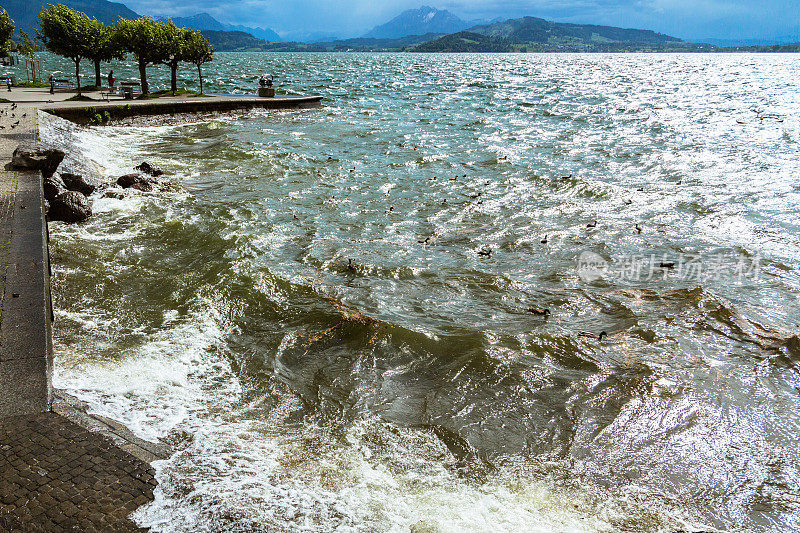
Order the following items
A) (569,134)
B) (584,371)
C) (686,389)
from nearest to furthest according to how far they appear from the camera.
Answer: (686,389), (584,371), (569,134)

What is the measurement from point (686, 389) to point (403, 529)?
4.39m

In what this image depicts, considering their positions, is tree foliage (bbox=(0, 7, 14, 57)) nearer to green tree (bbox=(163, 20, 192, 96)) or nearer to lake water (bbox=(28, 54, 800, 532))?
green tree (bbox=(163, 20, 192, 96))

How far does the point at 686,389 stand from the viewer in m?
6.79

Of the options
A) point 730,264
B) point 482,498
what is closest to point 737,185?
point 730,264

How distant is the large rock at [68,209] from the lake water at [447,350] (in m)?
0.52

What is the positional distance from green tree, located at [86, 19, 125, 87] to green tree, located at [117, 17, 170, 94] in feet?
1.43

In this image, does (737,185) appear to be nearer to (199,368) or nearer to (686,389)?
(686,389)

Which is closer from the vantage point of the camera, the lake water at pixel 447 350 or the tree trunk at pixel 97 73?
the lake water at pixel 447 350

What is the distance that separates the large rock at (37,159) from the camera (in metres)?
14.5

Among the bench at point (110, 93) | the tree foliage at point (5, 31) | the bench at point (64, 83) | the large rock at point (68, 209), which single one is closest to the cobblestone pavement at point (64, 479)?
the large rock at point (68, 209)

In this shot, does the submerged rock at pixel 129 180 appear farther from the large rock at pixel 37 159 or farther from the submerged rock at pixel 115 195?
the large rock at pixel 37 159

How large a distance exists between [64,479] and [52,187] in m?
11.9

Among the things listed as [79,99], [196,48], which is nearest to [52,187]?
[79,99]

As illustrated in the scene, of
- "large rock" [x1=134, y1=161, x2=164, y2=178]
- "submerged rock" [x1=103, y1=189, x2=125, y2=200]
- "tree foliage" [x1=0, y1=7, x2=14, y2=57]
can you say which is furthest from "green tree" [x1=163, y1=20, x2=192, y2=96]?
"submerged rock" [x1=103, y1=189, x2=125, y2=200]
